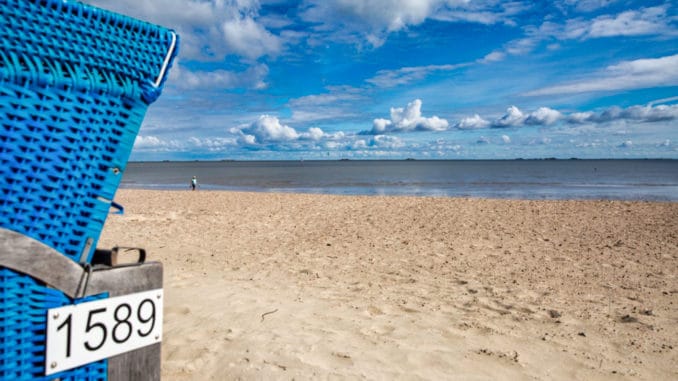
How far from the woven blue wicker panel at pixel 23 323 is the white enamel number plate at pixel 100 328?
21mm

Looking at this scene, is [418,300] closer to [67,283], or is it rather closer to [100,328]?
[100,328]

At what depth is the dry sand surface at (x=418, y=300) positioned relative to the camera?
3.47m

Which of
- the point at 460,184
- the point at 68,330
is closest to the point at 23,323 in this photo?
the point at 68,330

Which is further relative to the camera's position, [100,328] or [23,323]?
[100,328]

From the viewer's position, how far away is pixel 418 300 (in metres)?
5.17

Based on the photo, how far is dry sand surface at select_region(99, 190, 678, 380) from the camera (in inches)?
137

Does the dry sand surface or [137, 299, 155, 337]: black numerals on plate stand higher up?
[137, 299, 155, 337]: black numerals on plate

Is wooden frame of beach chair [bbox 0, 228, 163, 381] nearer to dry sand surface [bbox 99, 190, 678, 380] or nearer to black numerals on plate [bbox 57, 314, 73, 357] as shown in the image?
black numerals on plate [bbox 57, 314, 73, 357]

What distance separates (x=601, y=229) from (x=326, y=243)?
660 cm

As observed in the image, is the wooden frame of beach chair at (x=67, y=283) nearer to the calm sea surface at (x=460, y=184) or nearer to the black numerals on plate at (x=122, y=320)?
the black numerals on plate at (x=122, y=320)

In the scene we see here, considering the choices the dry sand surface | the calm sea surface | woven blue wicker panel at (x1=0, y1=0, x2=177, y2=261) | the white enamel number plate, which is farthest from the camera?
the calm sea surface

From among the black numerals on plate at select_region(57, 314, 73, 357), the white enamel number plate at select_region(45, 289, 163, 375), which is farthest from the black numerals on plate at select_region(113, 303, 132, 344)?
the black numerals on plate at select_region(57, 314, 73, 357)

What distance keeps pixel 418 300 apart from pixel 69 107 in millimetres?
4589

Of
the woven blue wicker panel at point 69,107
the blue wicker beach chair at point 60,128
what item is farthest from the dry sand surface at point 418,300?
the woven blue wicker panel at point 69,107
